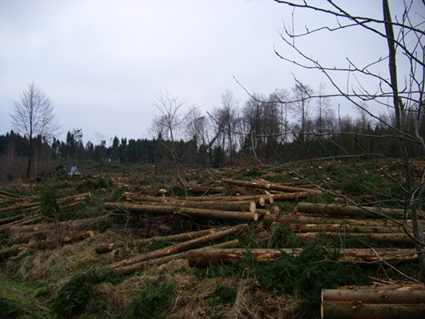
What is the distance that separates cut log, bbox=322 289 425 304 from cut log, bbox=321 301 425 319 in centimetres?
8

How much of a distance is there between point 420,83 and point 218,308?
355 cm

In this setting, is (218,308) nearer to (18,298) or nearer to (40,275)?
(18,298)

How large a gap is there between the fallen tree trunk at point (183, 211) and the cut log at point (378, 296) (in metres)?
3.13

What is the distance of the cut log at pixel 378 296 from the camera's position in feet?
9.71

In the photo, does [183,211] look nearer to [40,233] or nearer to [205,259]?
[205,259]

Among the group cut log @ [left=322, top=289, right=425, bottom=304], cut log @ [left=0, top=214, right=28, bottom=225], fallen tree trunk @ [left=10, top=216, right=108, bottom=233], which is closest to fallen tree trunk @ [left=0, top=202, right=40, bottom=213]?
cut log @ [left=0, top=214, right=28, bottom=225]

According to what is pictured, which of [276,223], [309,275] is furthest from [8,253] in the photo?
[309,275]

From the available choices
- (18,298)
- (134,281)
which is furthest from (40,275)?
(134,281)

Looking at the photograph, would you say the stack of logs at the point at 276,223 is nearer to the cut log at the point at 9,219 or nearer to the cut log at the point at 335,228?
the cut log at the point at 335,228

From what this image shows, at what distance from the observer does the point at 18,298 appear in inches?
199

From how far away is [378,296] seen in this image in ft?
10.1

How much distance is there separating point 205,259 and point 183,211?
7.32 feet

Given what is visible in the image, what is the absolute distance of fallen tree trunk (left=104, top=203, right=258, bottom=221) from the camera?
20.9ft

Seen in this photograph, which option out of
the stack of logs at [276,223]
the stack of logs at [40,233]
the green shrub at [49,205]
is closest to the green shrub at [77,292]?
the stack of logs at [276,223]
